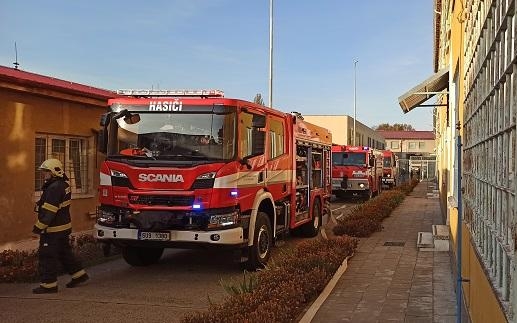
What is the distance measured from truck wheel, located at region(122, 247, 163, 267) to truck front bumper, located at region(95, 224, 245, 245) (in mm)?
1005

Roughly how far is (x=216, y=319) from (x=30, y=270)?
4148 millimetres

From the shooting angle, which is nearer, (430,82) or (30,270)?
(30,270)

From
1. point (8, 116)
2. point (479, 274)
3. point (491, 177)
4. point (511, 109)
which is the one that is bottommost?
point (479, 274)

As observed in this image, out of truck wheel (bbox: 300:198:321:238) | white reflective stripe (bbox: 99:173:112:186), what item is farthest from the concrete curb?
truck wheel (bbox: 300:198:321:238)

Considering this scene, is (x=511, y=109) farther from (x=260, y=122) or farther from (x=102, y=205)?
(x=102, y=205)

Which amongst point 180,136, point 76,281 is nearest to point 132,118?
point 180,136

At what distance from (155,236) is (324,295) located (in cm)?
272

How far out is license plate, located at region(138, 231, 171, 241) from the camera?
8.62 metres

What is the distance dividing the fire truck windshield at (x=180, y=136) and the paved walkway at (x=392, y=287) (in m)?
2.72

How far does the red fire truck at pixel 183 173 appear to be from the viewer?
28.2 feet

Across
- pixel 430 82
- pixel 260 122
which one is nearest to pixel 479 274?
pixel 260 122

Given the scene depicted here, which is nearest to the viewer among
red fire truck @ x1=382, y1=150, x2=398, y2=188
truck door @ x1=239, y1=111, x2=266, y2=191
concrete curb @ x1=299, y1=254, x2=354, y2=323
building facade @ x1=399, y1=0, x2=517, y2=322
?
building facade @ x1=399, y1=0, x2=517, y2=322

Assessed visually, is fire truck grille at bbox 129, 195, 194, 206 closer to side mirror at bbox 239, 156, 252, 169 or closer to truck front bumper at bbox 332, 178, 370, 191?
side mirror at bbox 239, 156, 252, 169

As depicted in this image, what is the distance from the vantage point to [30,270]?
28.3 feet
